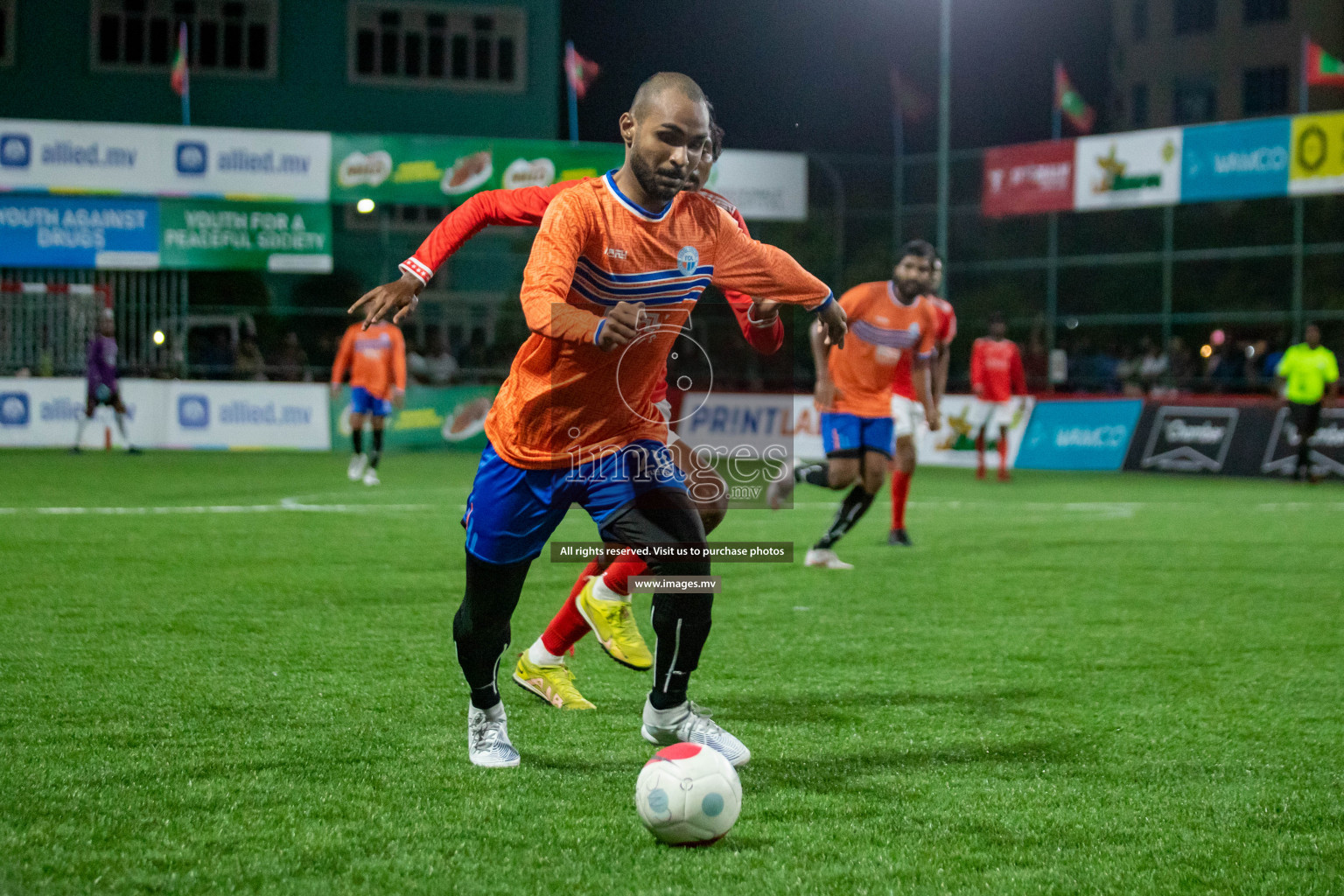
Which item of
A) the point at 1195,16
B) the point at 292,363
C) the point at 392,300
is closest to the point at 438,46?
the point at 292,363

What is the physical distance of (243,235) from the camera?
24.5 meters

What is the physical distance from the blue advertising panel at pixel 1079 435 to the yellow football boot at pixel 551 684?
1693cm

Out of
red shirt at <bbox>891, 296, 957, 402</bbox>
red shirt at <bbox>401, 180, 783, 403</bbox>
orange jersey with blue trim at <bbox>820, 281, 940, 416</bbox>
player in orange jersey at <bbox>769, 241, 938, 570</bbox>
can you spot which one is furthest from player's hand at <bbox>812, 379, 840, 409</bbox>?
red shirt at <bbox>401, 180, 783, 403</bbox>

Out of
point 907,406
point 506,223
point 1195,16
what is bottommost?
point 907,406

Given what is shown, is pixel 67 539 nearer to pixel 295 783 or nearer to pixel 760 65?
pixel 295 783

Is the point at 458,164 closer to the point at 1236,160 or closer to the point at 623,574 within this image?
the point at 1236,160

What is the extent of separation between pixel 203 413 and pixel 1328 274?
18.7 m

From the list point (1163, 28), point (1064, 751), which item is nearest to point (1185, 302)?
point (1064, 751)

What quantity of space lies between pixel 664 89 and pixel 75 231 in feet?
72.8

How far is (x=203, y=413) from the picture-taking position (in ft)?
73.2

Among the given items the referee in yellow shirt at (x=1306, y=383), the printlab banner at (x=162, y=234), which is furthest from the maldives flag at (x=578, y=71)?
the referee in yellow shirt at (x=1306, y=383)

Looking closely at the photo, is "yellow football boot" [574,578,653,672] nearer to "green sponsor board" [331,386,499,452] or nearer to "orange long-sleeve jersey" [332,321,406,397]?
"orange long-sleeve jersey" [332,321,406,397]

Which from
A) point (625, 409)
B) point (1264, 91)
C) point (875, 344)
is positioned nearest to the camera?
point (625, 409)

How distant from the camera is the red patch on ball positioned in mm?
3732
